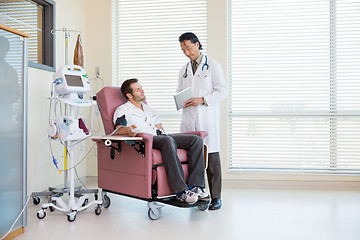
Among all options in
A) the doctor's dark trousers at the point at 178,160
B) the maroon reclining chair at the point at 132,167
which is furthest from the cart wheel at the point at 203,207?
the doctor's dark trousers at the point at 178,160

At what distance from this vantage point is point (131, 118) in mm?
3209

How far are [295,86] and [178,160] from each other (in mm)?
1996

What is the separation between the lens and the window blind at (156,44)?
14.8ft

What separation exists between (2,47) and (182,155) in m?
1.52

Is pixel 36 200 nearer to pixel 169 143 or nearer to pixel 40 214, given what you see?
pixel 40 214

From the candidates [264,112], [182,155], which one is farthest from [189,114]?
[264,112]

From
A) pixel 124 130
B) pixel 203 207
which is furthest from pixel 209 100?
pixel 203 207

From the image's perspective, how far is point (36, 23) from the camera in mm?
3664

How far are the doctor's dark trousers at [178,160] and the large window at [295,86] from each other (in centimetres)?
135

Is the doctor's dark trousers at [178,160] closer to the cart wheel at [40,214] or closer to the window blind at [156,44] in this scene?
the cart wheel at [40,214]

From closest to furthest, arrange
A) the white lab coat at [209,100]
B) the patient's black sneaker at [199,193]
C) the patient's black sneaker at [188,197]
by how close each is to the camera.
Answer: the patient's black sneaker at [188,197]
the patient's black sneaker at [199,193]
the white lab coat at [209,100]

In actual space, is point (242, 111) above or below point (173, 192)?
above

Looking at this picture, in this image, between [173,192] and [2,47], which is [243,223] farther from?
[2,47]

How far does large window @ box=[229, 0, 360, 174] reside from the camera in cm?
418
